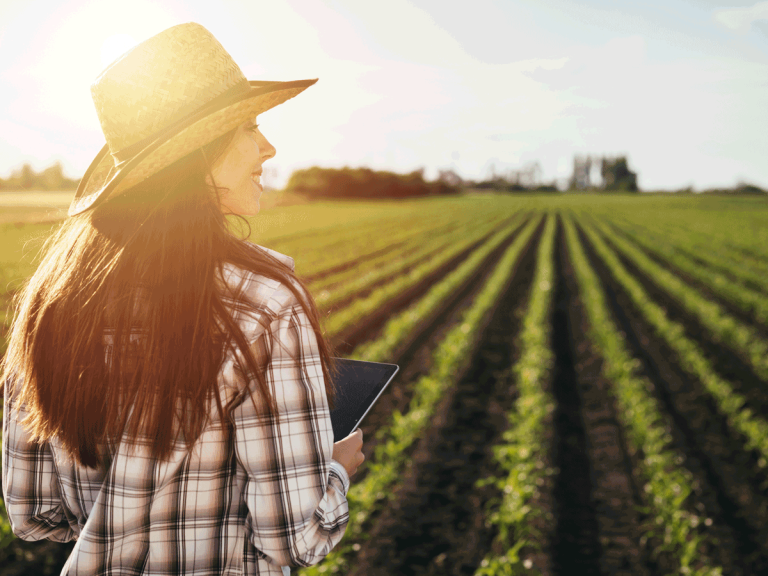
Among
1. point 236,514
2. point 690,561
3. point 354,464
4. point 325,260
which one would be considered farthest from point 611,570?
point 325,260

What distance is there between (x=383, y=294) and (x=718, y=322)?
636 centimetres

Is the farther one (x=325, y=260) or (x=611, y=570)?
(x=325, y=260)

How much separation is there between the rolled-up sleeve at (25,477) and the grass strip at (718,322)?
25.6 feet

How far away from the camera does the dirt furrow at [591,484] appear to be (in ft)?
11.0

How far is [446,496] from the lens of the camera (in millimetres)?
3971

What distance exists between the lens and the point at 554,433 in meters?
4.95

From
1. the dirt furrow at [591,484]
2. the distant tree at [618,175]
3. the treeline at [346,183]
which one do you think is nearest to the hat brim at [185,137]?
the dirt furrow at [591,484]

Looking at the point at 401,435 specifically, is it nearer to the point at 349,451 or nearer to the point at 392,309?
the point at 349,451

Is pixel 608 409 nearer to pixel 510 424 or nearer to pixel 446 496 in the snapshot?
pixel 510 424

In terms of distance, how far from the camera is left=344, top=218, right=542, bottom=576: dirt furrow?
10.9 feet

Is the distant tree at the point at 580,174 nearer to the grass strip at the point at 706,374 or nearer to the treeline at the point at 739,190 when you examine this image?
the treeline at the point at 739,190

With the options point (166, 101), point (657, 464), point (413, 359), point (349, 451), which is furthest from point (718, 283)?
point (166, 101)

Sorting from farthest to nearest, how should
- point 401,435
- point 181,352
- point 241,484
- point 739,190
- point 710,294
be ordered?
point 739,190 → point 710,294 → point 401,435 → point 241,484 → point 181,352

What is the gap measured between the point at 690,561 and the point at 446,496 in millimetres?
1736
